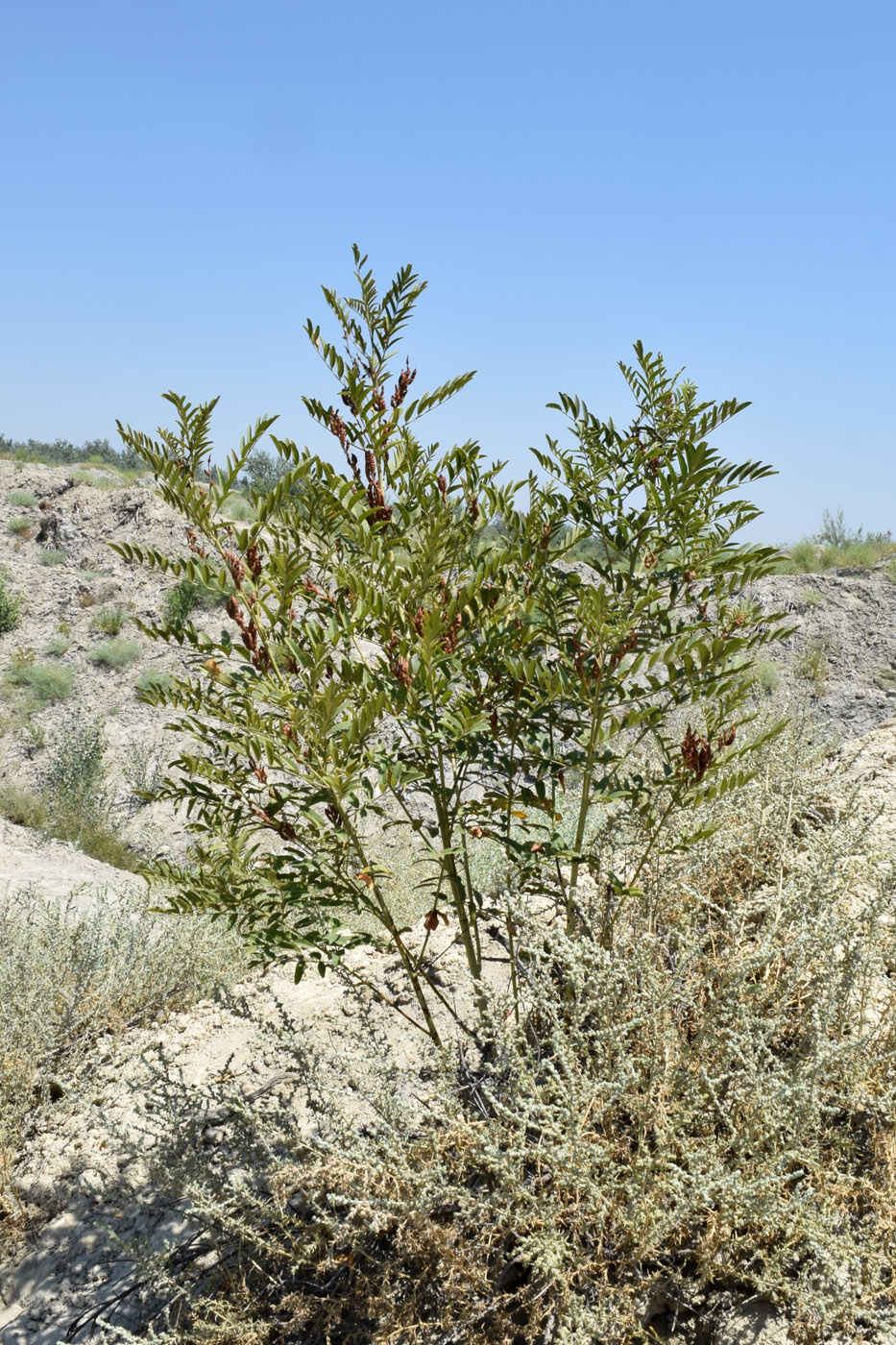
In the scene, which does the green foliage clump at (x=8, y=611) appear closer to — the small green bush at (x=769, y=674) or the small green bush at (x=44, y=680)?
the small green bush at (x=44, y=680)

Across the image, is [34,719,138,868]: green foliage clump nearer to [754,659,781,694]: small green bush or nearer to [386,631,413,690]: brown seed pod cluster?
[386,631,413,690]: brown seed pod cluster

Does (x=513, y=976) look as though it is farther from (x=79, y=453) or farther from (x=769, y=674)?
(x=79, y=453)

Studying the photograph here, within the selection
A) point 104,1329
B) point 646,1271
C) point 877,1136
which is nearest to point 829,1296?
point 646,1271

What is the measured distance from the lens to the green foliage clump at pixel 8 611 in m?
11.6

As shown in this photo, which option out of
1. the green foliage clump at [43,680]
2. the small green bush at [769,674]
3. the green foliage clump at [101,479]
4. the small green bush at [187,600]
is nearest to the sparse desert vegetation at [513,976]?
the small green bush at [769,674]

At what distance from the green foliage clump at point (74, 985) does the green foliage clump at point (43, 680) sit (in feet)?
22.1

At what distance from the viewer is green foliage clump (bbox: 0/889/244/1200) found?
306cm

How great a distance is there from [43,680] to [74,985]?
316 inches

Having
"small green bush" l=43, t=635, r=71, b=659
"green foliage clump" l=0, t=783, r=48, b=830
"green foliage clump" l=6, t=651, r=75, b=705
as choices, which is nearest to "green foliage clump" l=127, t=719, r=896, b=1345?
"green foliage clump" l=0, t=783, r=48, b=830

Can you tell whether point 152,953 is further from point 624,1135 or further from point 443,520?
point 443,520

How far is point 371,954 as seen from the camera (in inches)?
156

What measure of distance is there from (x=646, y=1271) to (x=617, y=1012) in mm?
542

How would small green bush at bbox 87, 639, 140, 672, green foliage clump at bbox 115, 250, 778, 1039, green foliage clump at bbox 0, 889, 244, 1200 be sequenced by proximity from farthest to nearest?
small green bush at bbox 87, 639, 140, 672
green foliage clump at bbox 0, 889, 244, 1200
green foliage clump at bbox 115, 250, 778, 1039

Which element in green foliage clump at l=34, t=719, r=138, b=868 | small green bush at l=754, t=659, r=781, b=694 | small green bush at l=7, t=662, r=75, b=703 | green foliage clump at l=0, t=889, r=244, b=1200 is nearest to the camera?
green foliage clump at l=0, t=889, r=244, b=1200
